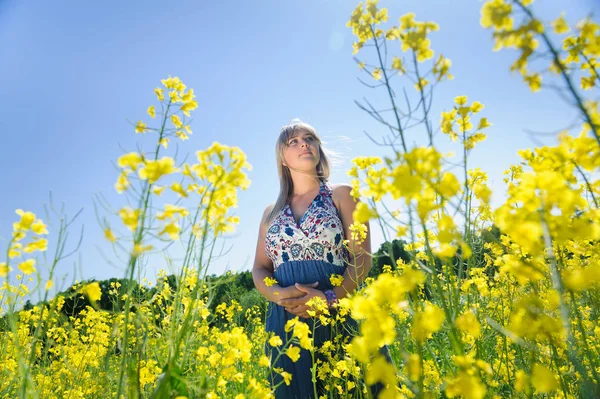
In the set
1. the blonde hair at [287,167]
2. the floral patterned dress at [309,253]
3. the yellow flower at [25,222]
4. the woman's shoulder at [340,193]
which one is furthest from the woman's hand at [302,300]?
the yellow flower at [25,222]

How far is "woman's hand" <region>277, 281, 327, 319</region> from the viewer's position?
2.38 meters

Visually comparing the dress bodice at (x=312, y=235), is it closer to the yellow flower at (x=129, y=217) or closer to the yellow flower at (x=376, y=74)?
the yellow flower at (x=376, y=74)

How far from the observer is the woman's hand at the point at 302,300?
2.38 m

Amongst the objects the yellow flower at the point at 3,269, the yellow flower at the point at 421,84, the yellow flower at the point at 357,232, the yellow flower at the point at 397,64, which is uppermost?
the yellow flower at the point at 397,64

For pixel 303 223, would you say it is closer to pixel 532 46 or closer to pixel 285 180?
pixel 285 180

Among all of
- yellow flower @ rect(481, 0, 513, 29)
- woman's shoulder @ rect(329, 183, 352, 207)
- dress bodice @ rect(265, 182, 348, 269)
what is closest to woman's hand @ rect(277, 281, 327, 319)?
dress bodice @ rect(265, 182, 348, 269)

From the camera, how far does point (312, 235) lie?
2.73 meters

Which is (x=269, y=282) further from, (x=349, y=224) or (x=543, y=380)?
(x=543, y=380)

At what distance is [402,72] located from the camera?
1.14 metres

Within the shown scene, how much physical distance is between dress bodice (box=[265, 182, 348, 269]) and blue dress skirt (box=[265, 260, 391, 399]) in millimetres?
63

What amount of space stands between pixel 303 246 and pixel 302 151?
2.55 feet

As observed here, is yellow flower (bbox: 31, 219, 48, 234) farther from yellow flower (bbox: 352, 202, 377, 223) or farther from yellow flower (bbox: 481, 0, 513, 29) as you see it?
yellow flower (bbox: 481, 0, 513, 29)

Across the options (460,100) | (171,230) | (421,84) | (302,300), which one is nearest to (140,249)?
(171,230)

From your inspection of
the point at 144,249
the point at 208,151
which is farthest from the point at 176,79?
the point at 144,249
